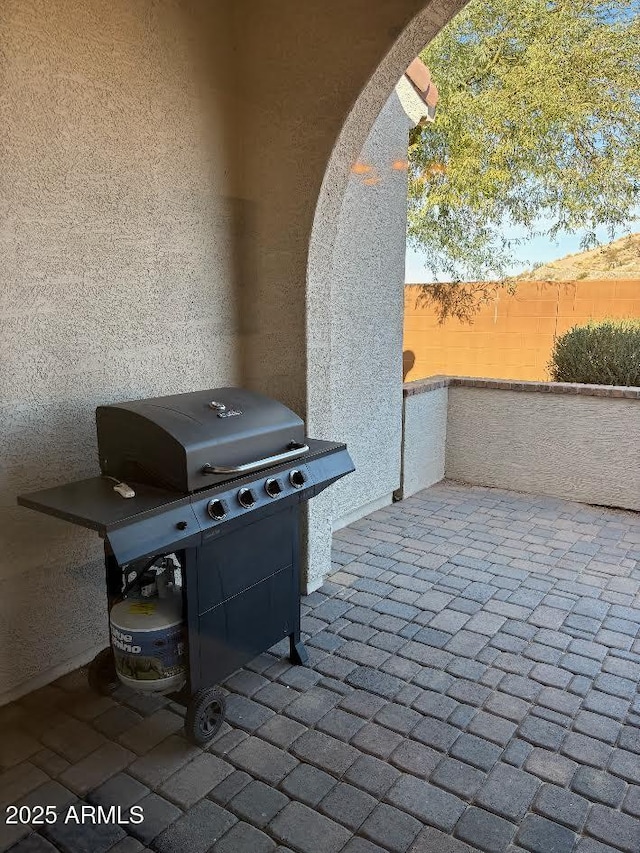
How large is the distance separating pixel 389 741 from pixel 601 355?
5.18 metres

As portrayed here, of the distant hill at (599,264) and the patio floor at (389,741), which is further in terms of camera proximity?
the distant hill at (599,264)

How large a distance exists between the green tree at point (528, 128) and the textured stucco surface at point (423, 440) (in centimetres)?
520

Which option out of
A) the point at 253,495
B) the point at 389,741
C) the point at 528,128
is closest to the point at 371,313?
the point at 253,495

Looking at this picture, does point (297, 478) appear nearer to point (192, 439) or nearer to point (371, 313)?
point (192, 439)

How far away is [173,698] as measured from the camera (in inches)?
106

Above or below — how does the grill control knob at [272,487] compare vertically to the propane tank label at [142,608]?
above

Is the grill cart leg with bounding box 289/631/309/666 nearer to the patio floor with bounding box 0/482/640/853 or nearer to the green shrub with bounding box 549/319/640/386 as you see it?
the patio floor with bounding box 0/482/640/853

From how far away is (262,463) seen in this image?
2.63m

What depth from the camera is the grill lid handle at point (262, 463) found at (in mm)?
2449

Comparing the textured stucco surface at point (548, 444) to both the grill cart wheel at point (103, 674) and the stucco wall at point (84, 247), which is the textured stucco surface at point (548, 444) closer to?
the stucco wall at point (84, 247)

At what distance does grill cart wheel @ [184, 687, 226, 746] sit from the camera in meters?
2.62

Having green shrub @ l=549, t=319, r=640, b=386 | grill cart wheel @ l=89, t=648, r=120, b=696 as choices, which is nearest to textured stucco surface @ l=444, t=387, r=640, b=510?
green shrub @ l=549, t=319, r=640, b=386

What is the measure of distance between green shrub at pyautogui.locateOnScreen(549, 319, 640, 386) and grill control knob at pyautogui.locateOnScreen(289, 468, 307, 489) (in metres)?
4.78

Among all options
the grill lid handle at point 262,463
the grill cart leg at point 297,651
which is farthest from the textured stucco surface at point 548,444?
the grill lid handle at point 262,463
